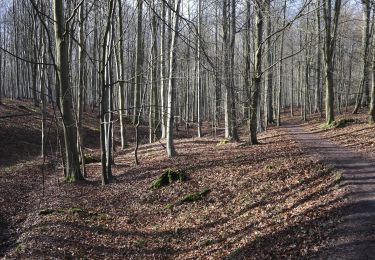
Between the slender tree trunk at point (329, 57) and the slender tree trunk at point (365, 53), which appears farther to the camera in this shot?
the slender tree trunk at point (365, 53)

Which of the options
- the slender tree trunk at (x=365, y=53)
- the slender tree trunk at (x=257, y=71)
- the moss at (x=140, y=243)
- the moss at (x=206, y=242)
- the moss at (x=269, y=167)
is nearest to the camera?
the moss at (x=206, y=242)

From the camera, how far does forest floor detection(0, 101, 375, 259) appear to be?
8062 mm

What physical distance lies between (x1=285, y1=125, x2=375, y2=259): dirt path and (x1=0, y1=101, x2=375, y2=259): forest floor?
0.05m

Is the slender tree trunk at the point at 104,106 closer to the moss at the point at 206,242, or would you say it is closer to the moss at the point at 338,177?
the moss at the point at 206,242

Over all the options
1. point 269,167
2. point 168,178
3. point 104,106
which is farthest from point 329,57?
point 104,106

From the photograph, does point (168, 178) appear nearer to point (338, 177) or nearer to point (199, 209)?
point (199, 209)

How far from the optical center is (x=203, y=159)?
1625cm

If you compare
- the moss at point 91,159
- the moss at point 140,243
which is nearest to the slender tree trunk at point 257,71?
the moss at point 91,159

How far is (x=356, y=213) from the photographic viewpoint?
7.95 metres

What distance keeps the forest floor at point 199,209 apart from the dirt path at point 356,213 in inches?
2.1

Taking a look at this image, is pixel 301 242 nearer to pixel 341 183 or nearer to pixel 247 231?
pixel 247 231

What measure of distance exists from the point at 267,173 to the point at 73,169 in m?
7.20

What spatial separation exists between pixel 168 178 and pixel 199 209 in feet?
9.05

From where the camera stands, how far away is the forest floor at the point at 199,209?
806 cm
